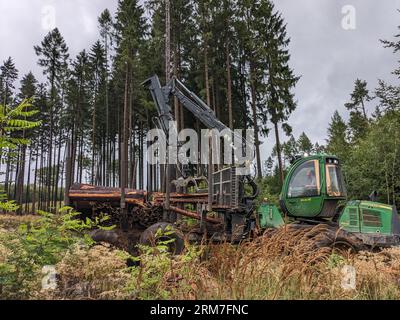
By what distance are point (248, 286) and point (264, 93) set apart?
2559 cm

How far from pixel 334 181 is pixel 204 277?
20.4ft

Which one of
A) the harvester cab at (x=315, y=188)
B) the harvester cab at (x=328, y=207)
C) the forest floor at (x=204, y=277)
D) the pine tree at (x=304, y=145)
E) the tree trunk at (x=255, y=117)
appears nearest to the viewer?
the forest floor at (x=204, y=277)

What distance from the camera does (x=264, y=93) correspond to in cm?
2778

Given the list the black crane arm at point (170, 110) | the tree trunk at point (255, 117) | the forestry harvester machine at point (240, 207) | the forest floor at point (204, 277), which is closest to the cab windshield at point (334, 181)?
the forestry harvester machine at point (240, 207)

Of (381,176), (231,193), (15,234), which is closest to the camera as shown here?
(15,234)

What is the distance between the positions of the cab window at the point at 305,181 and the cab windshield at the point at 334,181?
0.80ft

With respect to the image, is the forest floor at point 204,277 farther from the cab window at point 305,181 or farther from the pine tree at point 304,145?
the pine tree at point 304,145

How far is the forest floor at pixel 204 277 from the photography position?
3416 mm

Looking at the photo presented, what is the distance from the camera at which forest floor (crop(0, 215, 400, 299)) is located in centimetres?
342

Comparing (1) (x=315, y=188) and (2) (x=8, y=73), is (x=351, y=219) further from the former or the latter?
(2) (x=8, y=73)

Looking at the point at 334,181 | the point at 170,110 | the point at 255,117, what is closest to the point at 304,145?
the point at 255,117

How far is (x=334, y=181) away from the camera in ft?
29.1
